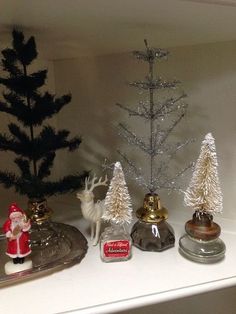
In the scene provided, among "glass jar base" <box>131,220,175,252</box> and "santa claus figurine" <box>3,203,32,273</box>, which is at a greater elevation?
"santa claus figurine" <box>3,203,32,273</box>

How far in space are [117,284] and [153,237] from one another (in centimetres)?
14

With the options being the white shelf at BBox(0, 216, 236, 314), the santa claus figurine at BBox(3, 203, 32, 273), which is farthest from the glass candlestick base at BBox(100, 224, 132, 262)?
the santa claus figurine at BBox(3, 203, 32, 273)

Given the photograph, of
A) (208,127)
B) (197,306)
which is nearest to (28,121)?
(208,127)

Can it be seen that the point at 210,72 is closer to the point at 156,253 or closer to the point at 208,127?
the point at 208,127

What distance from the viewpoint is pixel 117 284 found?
547 mm

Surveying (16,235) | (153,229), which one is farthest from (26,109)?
(153,229)

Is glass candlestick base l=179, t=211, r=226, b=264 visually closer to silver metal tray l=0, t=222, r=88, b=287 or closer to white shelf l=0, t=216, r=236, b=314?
white shelf l=0, t=216, r=236, b=314

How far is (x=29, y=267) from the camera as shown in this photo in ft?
1.94

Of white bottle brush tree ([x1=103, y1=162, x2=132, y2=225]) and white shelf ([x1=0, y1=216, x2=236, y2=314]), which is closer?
white shelf ([x1=0, y1=216, x2=236, y2=314])

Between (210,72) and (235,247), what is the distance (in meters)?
0.36

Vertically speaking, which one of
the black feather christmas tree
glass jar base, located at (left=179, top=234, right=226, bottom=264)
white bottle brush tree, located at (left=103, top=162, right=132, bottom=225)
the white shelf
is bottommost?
the white shelf

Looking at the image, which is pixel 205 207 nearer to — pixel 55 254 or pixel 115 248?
pixel 115 248

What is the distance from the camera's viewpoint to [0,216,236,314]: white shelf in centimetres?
50

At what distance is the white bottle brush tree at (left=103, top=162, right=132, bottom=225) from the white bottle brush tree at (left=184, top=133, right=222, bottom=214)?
119 mm
